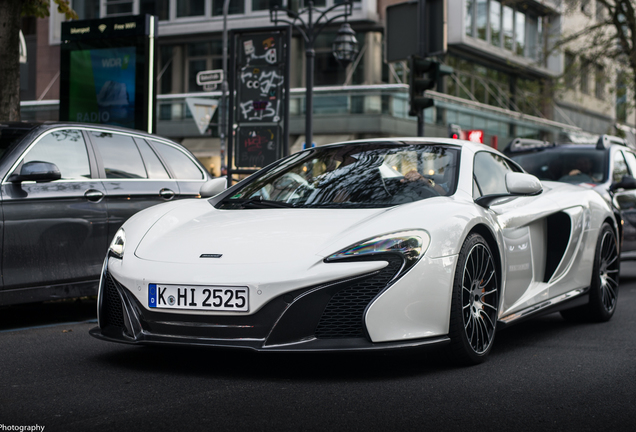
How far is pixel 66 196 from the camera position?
618 centimetres

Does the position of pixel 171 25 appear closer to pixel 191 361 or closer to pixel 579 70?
pixel 579 70

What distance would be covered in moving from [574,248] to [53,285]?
3745 millimetres

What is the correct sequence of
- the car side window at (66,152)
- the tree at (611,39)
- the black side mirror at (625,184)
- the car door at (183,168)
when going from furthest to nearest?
the tree at (611,39) → the black side mirror at (625,184) → the car door at (183,168) → the car side window at (66,152)

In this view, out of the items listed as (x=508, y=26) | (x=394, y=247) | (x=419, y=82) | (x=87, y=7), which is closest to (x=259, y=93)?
(x=419, y=82)

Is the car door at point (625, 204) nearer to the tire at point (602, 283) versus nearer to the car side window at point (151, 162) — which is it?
the tire at point (602, 283)

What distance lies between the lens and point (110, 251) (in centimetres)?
466

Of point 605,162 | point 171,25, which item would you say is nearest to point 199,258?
point 605,162

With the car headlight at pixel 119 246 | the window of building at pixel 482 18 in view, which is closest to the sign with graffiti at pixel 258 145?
the car headlight at pixel 119 246

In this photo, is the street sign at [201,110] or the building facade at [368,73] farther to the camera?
the building facade at [368,73]

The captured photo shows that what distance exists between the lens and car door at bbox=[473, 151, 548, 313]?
522 centimetres

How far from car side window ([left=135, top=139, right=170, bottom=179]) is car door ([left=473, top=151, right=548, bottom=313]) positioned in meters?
2.87

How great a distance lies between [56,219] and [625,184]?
6400mm

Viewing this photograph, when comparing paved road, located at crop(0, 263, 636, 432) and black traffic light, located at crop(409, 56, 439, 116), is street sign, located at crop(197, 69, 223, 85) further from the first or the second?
paved road, located at crop(0, 263, 636, 432)

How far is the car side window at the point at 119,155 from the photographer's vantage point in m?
6.74
